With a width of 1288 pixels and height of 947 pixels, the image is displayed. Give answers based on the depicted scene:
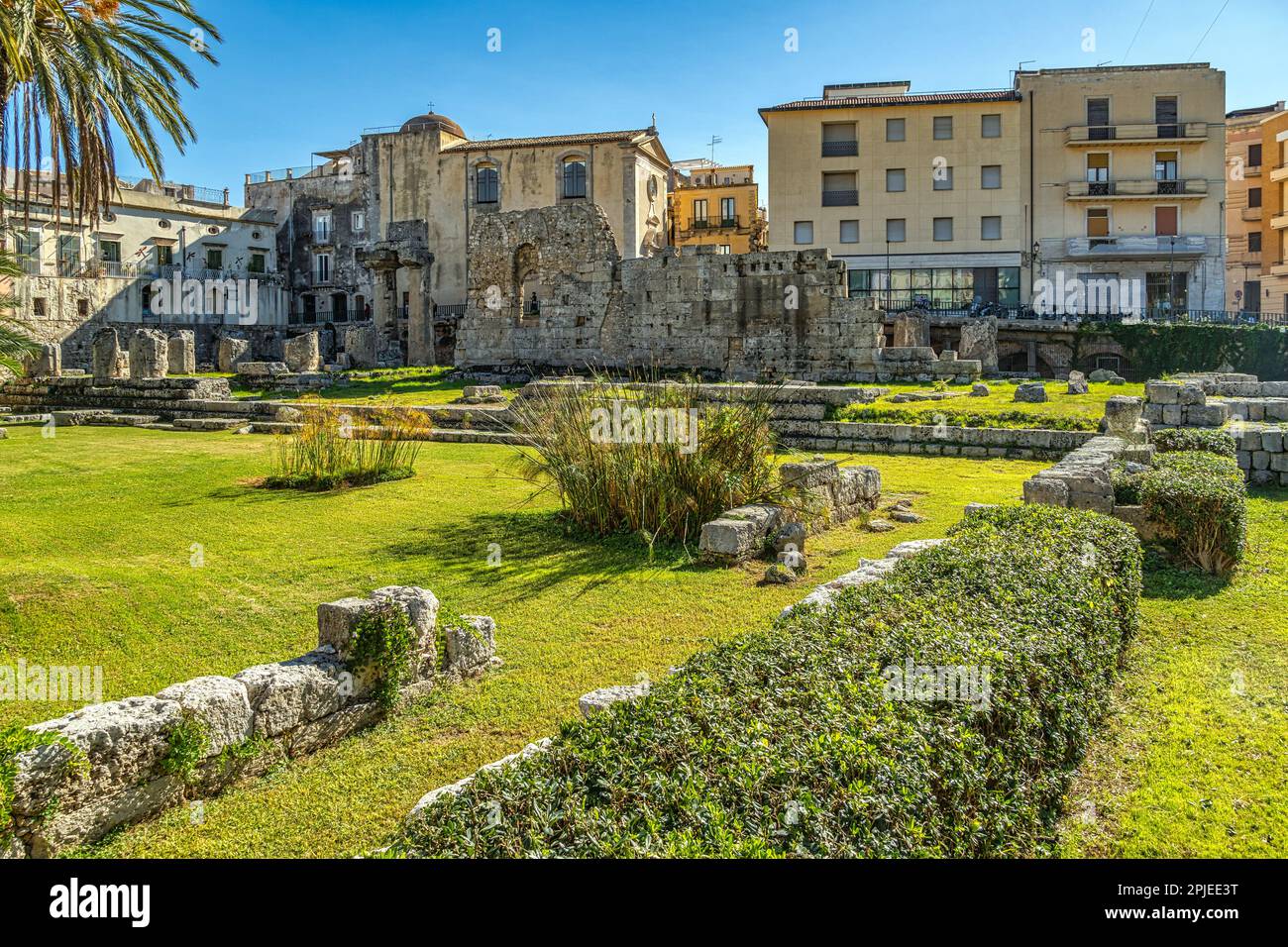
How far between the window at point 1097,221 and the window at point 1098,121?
2.74m

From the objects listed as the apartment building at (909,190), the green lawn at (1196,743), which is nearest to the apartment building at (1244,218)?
the apartment building at (909,190)

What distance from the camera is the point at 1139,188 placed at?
127 ft

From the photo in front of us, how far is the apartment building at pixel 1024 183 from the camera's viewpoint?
126 ft

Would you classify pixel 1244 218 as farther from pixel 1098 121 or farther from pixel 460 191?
pixel 460 191

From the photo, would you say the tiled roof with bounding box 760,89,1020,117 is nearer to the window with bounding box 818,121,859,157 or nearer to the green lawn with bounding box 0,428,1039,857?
the window with bounding box 818,121,859,157

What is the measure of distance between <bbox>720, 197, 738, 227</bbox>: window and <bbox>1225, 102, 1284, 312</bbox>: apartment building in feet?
77.0

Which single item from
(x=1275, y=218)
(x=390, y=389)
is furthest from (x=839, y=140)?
(x=390, y=389)

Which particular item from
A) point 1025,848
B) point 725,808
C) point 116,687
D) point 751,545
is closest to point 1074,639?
point 1025,848

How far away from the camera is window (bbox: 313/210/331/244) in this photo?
5172 centimetres

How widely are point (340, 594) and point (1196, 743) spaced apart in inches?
199

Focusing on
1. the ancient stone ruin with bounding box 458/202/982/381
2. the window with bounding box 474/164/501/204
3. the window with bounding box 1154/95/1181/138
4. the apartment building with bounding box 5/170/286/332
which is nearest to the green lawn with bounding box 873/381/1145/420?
the ancient stone ruin with bounding box 458/202/982/381

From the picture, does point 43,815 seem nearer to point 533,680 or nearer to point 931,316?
point 533,680

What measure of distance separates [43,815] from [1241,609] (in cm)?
705

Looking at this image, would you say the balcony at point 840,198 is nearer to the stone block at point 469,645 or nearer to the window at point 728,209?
the window at point 728,209
